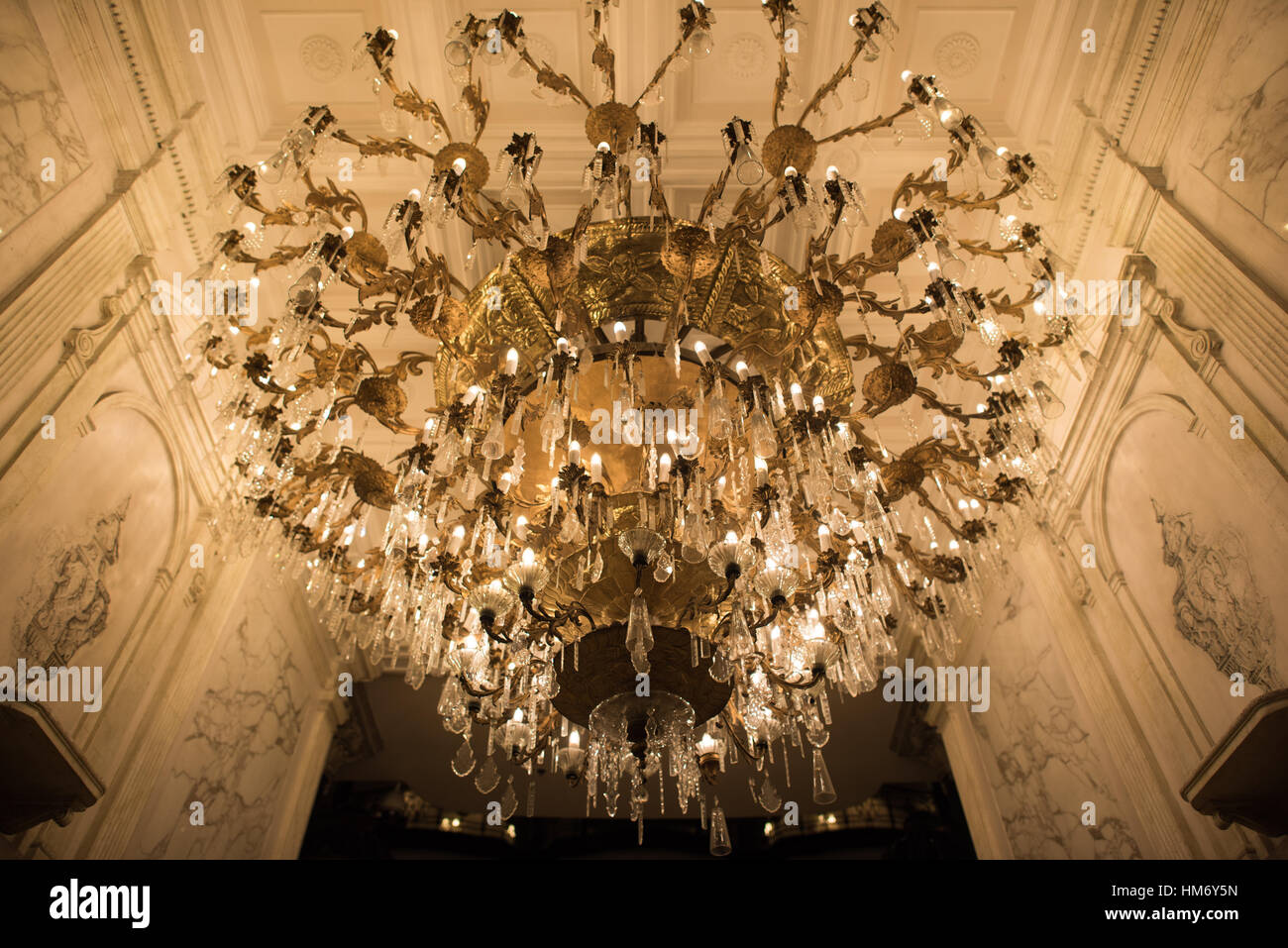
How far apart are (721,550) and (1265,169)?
8.80ft

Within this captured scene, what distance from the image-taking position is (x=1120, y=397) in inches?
161

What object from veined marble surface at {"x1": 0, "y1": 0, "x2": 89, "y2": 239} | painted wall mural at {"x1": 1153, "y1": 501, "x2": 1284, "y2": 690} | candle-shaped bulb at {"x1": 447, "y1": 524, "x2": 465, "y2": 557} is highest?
veined marble surface at {"x1": 0, "y1": 0, "x2": 89, "y2": 239}

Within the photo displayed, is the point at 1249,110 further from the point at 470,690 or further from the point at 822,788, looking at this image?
the point at 470,690

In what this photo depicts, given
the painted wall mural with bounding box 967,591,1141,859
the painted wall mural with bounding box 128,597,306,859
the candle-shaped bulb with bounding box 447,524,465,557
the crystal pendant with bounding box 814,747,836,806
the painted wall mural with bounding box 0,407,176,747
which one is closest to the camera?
the crystal pendant with bounding box 814,747,836,806

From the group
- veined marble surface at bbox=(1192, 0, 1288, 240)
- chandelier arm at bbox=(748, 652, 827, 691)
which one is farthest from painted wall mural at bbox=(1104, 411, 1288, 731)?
chandelier arm at bbox=(748, 652, 827, 691)

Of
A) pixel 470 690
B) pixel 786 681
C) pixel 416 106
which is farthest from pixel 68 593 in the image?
pixel 786 681

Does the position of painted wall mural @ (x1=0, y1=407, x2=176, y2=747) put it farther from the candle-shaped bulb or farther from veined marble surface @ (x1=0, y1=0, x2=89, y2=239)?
the candle-shaped bulb

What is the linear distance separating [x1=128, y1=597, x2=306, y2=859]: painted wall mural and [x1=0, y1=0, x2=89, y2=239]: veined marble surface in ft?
9.33

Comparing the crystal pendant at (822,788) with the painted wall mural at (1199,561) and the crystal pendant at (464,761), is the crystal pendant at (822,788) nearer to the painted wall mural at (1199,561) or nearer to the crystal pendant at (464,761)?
the crystal pendant at (464,761)

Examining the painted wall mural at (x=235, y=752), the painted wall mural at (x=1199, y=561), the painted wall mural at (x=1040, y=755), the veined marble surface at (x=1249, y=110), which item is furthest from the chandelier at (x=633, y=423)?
the painted wall mural at (x=235, y=752)

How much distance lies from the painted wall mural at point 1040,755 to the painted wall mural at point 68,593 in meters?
5.28

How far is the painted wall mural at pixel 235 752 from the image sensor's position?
437cm

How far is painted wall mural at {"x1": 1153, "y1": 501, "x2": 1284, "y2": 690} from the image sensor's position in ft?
10.2
